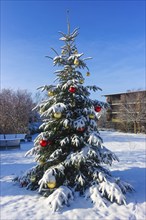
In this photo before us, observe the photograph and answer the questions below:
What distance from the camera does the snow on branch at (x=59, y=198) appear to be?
3918mm

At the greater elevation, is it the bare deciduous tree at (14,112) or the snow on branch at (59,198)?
the bare deciduous tree at (14,112)

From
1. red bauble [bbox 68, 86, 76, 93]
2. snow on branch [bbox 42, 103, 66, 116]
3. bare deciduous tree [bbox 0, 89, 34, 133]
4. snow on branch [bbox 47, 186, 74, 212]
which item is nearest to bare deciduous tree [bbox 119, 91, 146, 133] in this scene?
bare deciduous tree [bbox 0, 89, 34, 133]

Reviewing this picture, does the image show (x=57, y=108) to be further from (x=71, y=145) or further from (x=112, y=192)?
(x=112, y=192)

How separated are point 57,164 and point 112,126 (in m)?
25.2

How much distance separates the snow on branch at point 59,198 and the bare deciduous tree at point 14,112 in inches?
604

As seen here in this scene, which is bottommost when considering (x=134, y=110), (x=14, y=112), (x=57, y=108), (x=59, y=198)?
(x=59, y=198)

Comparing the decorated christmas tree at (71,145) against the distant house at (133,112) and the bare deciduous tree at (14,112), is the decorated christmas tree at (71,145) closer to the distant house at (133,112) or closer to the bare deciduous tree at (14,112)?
the bare deciduous tree at (14,112)

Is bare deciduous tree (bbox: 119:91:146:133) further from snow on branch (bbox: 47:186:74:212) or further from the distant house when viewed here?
snow on branch (bbox: 47:186:74:212)

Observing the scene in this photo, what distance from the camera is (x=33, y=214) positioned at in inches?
149

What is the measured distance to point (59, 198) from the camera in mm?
4008

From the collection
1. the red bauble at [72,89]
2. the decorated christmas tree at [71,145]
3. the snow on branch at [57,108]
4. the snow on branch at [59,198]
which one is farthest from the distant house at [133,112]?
the snow on branch at [59,198]

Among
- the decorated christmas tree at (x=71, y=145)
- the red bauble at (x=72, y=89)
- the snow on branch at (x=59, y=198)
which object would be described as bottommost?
the snow on branch at (x=59, y=198)

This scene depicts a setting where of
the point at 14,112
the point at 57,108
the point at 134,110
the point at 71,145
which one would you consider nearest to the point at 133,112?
the point at 134,110

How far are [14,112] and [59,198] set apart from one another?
1736 centimetres
